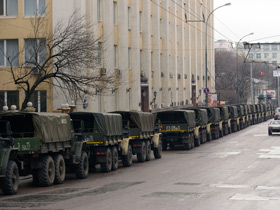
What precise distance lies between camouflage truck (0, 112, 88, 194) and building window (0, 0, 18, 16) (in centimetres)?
1981

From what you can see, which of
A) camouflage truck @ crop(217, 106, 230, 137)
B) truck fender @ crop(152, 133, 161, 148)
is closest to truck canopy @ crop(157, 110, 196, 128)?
truck fender @ crop(152, 133, 161, 148)

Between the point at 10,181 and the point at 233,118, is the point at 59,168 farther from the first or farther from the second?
the point at 233,118

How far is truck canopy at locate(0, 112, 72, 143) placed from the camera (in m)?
20.2

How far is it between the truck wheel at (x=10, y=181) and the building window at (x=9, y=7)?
24091 mm

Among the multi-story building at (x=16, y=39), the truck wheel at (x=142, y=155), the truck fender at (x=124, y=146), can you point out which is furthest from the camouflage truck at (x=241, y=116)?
the truck fender at (x=124, y=146)

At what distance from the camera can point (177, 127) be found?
127 feet

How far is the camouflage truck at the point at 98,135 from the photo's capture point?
25297 mm

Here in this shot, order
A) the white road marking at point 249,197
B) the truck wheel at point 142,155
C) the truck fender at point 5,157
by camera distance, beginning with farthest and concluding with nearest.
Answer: the truck wheel at point 142,155, the truck fender at point 5,157, the white road marking at point 249,197

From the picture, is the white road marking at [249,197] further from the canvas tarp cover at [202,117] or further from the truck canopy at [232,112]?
the truck canopy at [232,112]

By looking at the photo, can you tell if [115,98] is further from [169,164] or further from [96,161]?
[96,161]

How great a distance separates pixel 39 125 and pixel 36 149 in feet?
2.96

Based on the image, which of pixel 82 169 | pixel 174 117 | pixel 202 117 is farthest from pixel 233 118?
pixel 82 169

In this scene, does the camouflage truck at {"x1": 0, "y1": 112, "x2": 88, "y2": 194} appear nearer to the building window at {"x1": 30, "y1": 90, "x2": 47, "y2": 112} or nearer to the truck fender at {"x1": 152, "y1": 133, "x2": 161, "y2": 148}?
the truck fender at {"x1": 152, "y1": 133, "x2": 161, "y2": 148}

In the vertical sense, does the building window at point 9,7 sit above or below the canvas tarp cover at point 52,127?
above
